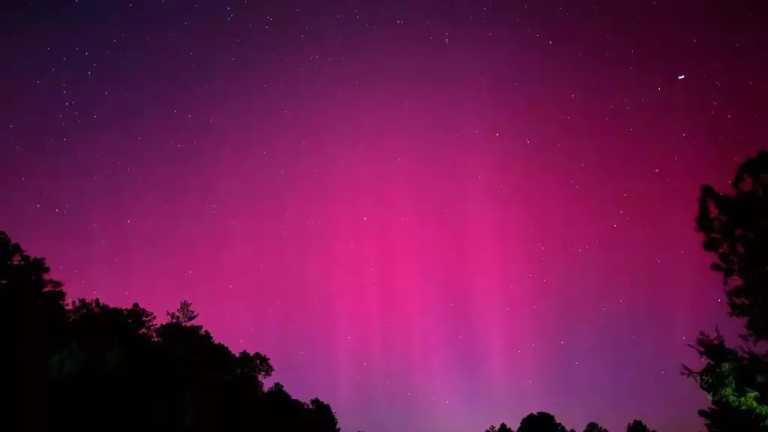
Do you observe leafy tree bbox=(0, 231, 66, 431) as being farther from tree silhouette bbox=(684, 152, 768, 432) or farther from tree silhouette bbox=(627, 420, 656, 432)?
tree silhouette bbox=(627, 420, 656, 432)

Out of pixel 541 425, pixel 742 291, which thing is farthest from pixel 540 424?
pixel 742 291

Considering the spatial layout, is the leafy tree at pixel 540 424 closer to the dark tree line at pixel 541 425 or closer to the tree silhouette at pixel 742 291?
the dark tree line at pixel 541 425

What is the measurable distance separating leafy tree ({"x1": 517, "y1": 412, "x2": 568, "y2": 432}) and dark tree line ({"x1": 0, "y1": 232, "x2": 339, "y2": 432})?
41.2 meters

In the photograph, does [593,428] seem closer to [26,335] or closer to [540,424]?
[540,424]

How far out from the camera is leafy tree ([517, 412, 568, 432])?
6788 centimetres

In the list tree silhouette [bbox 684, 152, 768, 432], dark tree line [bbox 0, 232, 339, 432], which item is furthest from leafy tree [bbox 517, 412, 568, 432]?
tree silhouette [bbox 684, 152, 768, 432]

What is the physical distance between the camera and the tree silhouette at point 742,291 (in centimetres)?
1584

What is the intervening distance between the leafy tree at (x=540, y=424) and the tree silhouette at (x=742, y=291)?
53.2 m

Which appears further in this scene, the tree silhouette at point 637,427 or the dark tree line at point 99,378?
the tree silhouette at point 637,427

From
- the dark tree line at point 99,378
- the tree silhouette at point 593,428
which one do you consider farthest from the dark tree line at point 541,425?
the dark tree line at point 99,378

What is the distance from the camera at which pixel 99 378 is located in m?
15.3

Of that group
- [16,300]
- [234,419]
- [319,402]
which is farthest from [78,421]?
[319,402]

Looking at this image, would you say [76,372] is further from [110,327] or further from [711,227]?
[711,227]

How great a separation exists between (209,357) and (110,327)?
387 inches
